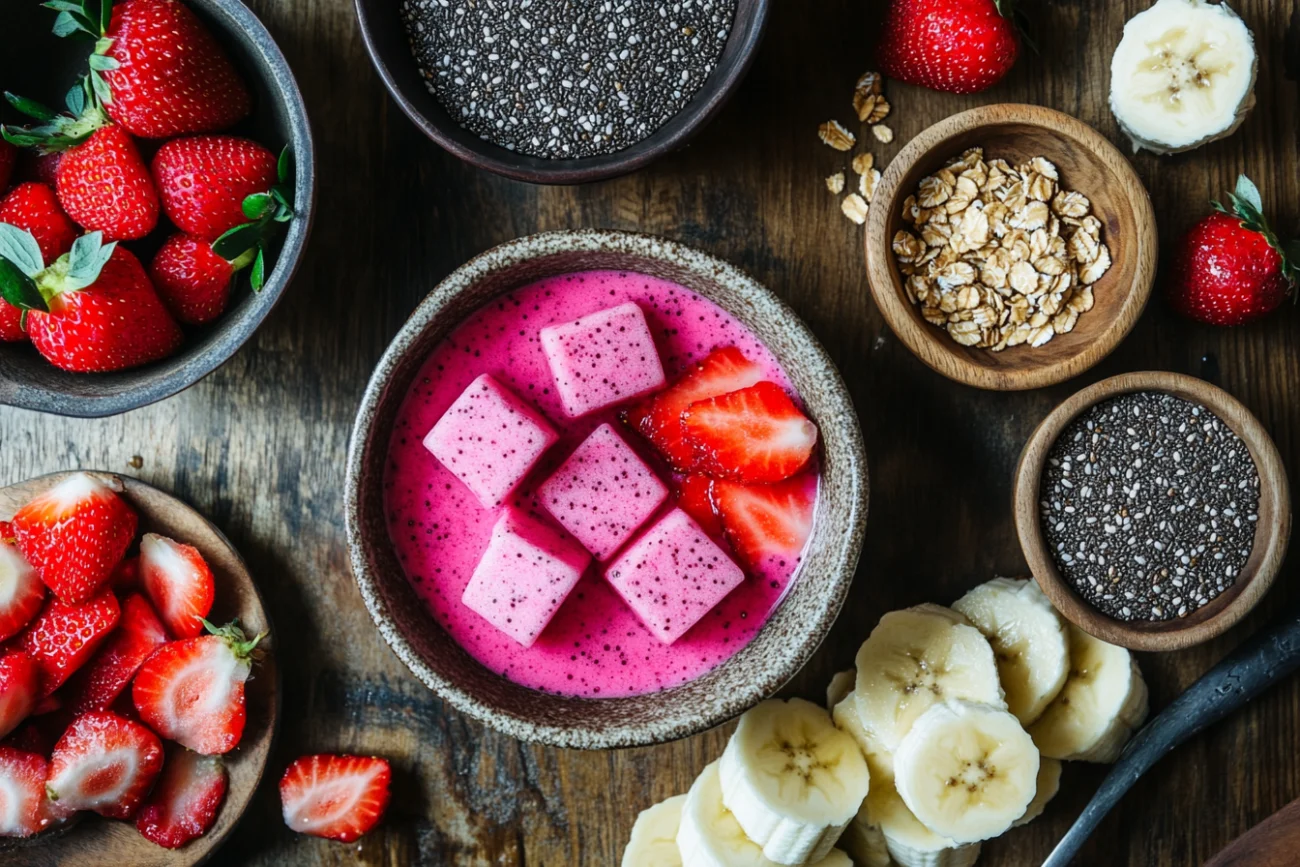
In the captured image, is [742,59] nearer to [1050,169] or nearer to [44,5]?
[1050,169]

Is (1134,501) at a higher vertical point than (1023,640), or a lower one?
higher

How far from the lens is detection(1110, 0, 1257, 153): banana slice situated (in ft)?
5.18

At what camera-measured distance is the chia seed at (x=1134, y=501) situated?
1.56 metres

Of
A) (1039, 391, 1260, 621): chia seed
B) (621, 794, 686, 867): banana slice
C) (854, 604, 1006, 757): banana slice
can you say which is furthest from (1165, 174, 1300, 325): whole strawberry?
(621, 794, 686, 867): banana slice

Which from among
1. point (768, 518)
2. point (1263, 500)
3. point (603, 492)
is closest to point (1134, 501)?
point (1263, 500)

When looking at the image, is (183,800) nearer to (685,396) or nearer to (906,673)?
(685,396)

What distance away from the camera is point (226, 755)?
1.67 m

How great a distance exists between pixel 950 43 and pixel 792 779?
113cm

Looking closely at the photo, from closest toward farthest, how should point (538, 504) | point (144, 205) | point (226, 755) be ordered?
point (144, 205)
point (538, 504)
point (226, 755)

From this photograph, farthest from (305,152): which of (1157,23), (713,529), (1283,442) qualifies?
(1283,442)

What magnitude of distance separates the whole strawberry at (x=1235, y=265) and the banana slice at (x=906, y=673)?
630mm

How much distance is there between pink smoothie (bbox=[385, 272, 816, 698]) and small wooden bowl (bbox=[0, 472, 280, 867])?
301 millimetres

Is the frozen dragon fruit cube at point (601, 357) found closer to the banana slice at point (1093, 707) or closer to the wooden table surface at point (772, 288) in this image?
the wooden table surface at point (772, 288)

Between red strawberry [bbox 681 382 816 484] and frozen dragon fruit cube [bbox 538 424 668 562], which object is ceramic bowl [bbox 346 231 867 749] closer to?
red strawberry [bbox 681 382 816 484]
